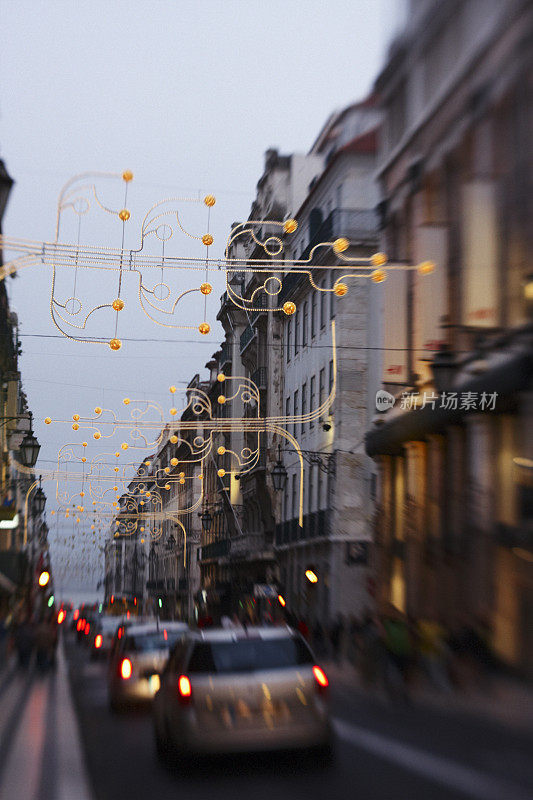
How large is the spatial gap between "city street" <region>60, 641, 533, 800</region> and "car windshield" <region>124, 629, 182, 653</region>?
1479 mm

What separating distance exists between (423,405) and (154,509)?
85.1 m

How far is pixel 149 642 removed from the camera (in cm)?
1931

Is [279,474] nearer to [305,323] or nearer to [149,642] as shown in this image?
[305,323]

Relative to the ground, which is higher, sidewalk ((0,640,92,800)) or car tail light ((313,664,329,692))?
car tail light ((313,664,329,692))

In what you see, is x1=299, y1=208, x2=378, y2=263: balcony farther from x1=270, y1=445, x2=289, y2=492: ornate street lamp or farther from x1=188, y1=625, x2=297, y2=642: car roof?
x1=188, y1=625, x2=297, y2=642: car roof

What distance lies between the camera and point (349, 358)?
4366 cm

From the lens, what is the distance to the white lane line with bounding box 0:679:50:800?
428 inches

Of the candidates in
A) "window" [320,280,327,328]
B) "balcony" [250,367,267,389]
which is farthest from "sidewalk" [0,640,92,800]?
"balcony" [250,367,267,389]

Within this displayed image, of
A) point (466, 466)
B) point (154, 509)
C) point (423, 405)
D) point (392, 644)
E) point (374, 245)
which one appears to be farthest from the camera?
point (154, 509)

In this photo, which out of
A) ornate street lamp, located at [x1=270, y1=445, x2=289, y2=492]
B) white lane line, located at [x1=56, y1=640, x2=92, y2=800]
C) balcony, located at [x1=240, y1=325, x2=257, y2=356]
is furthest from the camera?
balcony, located at [x1=240, y1=325, x2=257, y2=356]

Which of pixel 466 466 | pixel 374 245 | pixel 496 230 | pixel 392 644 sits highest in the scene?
pixel 374 245

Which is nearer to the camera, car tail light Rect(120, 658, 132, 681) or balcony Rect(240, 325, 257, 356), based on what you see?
car tail light Rect(120, 658, 132, 681)

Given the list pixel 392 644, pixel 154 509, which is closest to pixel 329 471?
pixel 392 644

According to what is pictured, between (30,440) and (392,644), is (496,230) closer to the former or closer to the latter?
(392,644)
